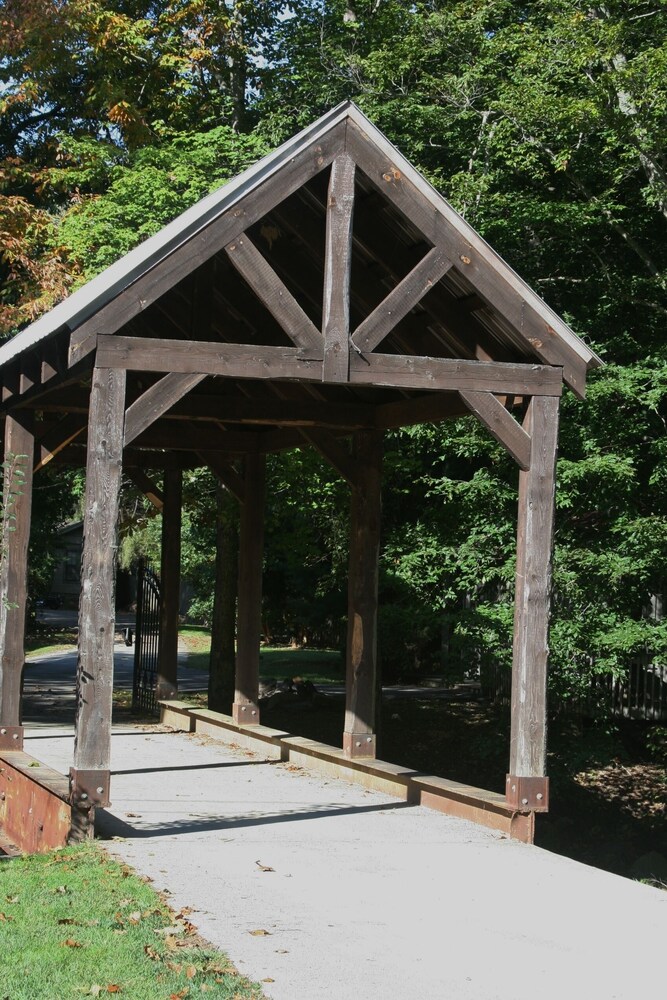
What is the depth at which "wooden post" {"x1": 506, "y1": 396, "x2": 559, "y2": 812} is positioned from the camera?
8.30 m

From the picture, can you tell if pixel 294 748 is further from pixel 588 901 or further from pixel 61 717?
pixel 61 717

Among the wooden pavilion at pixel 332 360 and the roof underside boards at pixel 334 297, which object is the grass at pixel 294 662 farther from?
the roof underside boards at pixel 334 297

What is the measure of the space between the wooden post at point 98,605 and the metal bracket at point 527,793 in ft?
8.82

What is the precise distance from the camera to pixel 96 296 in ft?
25.7

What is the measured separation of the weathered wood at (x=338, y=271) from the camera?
8312 millimetres

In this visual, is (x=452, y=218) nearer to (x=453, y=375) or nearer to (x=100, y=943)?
(x=453, y=375)

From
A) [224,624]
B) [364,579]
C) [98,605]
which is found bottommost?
[224,624]

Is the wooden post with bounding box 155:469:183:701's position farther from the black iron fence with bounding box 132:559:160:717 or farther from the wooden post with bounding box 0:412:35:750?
the wooden post with bounding box 0:412:35:750

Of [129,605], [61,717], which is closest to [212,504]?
[61,717]

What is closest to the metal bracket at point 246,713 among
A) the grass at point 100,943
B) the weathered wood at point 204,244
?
the weathered wood at point 204,244

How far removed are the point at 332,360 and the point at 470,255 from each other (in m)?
1.26

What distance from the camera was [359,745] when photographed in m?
10.9

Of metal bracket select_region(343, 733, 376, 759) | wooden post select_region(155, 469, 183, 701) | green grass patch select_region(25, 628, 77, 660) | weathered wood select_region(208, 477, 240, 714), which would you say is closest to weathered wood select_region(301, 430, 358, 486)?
metal bracket select_region(343, 733, 376, 759)

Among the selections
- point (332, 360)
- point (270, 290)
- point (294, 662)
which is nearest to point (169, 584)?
point (332, 360)
